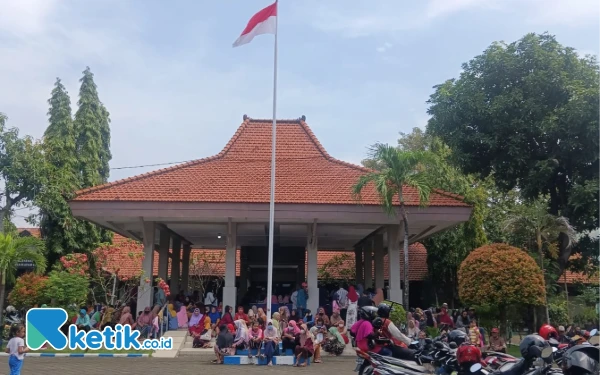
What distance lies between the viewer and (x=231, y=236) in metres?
18.5

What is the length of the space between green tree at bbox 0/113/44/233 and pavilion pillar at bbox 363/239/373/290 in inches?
535

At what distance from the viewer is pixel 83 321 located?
52.6 ft

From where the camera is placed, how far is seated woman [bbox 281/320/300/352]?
13.9m

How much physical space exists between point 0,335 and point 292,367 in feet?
30.9

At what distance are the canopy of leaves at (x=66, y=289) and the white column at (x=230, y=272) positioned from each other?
159 inches

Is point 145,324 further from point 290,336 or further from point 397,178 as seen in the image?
point 397,178

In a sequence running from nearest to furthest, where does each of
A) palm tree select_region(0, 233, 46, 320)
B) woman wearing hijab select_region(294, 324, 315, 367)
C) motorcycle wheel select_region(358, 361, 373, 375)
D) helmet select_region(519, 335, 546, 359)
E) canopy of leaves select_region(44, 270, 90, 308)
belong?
helmet select_region(519, 335, 546, 359) → motorcycle wheel select_region(358, 361, 373, 375) → woman wearing hijab select_region(294, 324, 315, 367) → canopy of leaves select_region(44, 270, 90, 308) → palm tree select_region(0, 233, 46, 320)

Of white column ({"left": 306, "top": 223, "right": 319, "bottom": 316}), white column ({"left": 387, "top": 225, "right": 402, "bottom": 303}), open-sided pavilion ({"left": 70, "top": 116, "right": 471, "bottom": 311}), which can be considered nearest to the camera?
open-sided pavilion ({"left": 70, "top": 116, "right": 471, "bottom": 311})

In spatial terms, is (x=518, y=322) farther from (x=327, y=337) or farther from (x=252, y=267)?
(x=252, y=267)

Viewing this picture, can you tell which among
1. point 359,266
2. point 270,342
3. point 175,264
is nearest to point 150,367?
point 270,342

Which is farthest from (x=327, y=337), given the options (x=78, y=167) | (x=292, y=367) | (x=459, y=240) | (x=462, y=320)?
(x=78, y=167)

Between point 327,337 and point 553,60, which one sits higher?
point 553,60

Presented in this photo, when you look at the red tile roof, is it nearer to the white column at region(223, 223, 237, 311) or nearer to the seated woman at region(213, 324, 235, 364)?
the white column at region(223, 223, 237, 311)

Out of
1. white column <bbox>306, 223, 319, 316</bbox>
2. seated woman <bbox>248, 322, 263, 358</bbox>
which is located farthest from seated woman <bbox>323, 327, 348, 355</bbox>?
white column <bbox>306, 223, 319, 316</bbox>
